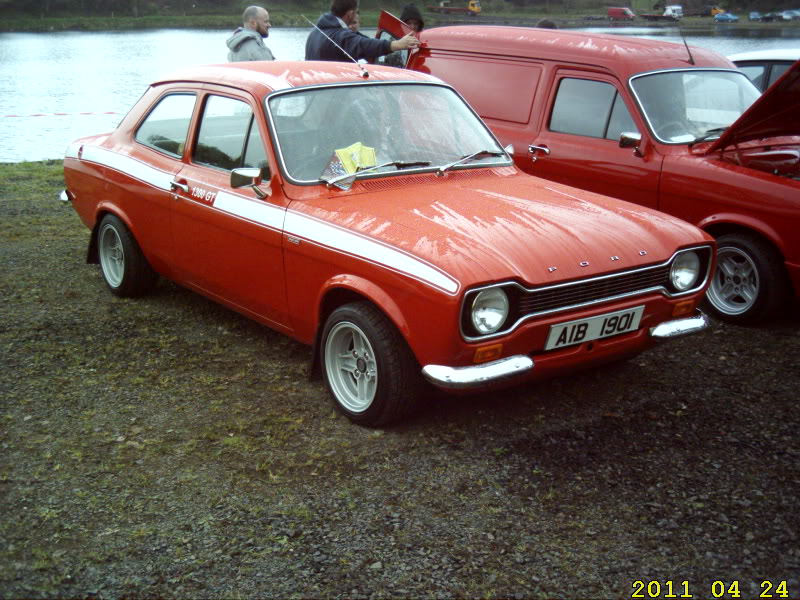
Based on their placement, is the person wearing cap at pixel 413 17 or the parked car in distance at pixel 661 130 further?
the person wearing cap at pixel 413 17

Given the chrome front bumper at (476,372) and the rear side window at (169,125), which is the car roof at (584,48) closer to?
the rear side window at (169,125)

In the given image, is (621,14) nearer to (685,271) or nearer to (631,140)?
(631,140)

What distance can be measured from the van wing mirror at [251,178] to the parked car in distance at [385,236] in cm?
1

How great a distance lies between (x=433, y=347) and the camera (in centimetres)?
400

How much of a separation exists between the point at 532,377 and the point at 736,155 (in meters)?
3.00

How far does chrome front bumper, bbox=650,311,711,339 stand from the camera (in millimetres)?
4609

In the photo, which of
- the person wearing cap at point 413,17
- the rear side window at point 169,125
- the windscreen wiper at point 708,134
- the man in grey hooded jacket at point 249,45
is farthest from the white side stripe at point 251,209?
the person wearing cap at point 413,17

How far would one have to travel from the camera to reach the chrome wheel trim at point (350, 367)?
175 inches

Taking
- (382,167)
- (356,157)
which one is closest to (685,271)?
(382,167)

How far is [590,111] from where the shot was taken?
6934mm

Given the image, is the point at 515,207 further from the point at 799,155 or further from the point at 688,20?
the point at 688,20

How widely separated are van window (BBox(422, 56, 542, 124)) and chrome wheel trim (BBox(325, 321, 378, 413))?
11.2 feet

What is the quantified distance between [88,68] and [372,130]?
2613 cm

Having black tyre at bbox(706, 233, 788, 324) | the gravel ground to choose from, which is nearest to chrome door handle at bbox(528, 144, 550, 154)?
black tyre at bbox(706, 233, 788, 324)
